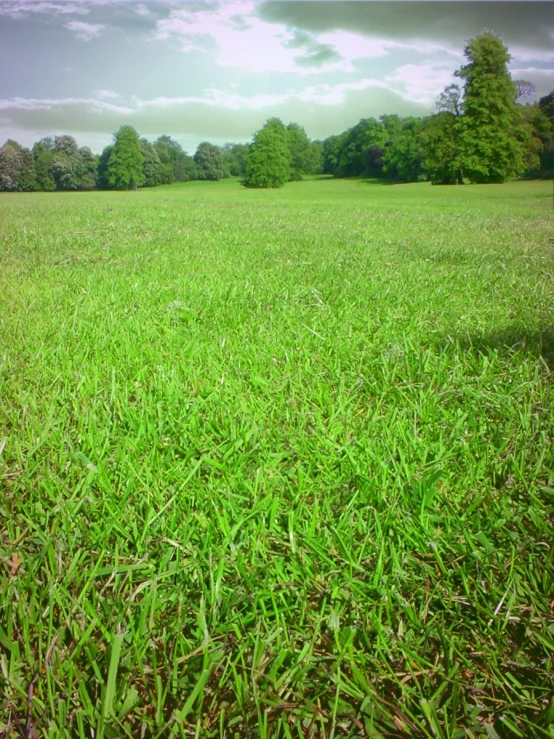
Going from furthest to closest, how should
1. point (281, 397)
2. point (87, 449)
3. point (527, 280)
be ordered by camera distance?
point (527, 280), point (281, 397), point (87, 449)

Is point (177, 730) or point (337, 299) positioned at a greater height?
point (337, 299)

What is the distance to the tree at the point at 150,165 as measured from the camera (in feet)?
134

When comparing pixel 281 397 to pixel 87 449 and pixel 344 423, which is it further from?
pixel 87 449

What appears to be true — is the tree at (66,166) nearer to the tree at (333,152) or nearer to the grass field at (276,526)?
the tree at (333,152)

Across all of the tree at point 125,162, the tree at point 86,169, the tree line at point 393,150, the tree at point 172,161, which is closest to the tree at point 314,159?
the tree line at point 393,150

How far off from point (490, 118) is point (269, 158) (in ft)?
61.9

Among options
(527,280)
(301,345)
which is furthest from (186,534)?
(527,280)

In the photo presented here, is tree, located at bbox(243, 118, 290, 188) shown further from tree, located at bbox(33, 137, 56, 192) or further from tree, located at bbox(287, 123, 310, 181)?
tree, located at bbox(33, 137, 56, 192)

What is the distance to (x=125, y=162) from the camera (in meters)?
38.6

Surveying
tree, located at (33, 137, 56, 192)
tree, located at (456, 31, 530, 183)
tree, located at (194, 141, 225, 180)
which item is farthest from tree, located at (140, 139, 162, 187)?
tree, located at (456, 31, 530, 183)

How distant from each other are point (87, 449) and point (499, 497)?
4.22 feet

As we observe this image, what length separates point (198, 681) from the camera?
82cm

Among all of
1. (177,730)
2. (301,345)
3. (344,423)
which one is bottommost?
(177,730)

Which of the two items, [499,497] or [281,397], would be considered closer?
[499,497]
